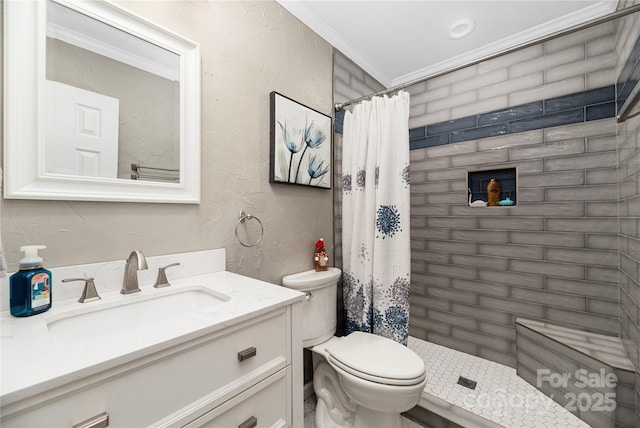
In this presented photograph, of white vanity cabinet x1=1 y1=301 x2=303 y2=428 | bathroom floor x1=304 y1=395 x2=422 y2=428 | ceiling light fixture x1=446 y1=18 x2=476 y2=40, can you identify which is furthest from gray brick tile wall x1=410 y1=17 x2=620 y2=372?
white vanity cabinet x1=1 y1=301 x2=303 y2=428

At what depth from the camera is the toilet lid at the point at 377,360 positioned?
45.7 inches

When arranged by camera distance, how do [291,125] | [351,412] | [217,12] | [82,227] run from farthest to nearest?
[291,125] < [351,412] < [217,12] < [82,227]

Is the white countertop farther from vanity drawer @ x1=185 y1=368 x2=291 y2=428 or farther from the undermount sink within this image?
vanity drawer @ x1=185 y1=368 x2=291 y2=428

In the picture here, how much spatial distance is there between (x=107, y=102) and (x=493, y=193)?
2.30m

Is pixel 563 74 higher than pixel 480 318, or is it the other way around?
pixel 563 74

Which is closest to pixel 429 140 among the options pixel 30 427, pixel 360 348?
pixel 360 348

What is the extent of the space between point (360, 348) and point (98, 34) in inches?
A: 68.4

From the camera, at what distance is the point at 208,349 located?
685 mm

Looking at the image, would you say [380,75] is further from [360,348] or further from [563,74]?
[360,348]

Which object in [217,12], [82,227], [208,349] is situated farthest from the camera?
[217,12]

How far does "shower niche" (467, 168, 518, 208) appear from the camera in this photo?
192 cm

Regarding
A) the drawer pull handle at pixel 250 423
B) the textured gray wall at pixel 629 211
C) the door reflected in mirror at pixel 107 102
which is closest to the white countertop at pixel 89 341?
the drawer pull handle at pixel 250 423

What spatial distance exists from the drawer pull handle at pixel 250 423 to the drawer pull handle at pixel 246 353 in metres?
0.19

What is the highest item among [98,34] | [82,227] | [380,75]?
[380,75]
